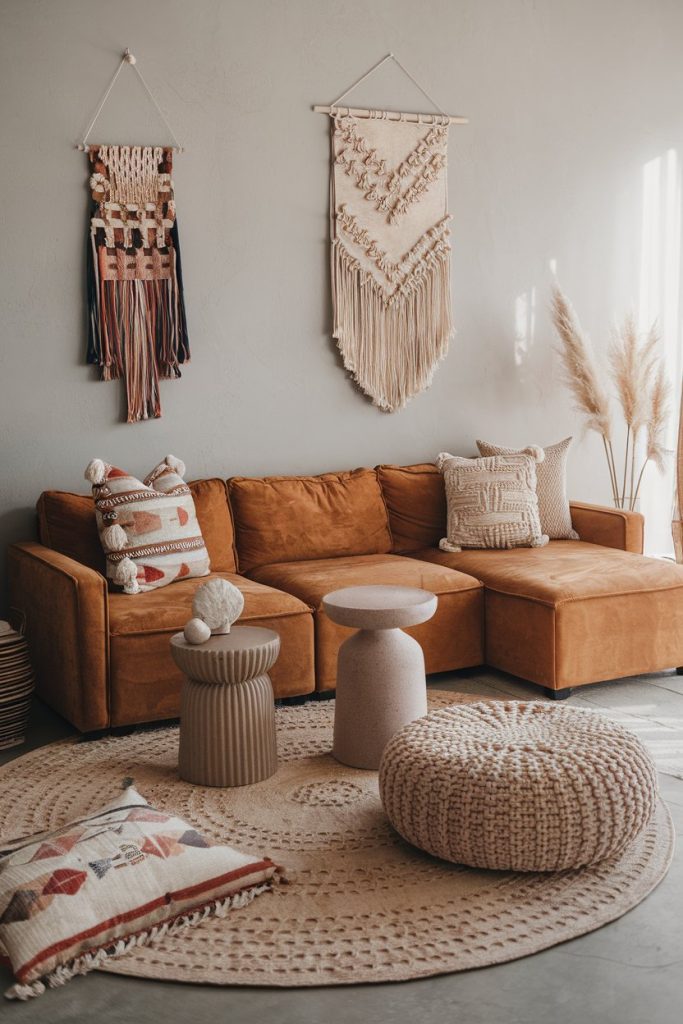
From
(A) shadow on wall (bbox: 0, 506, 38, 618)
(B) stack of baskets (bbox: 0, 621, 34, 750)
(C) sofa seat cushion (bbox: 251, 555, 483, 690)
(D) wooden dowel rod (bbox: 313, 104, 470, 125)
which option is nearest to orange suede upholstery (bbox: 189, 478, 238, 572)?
(C) sofa seat cushion (bbox: 251, 555, 483, 690)

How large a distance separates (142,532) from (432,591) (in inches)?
40.4

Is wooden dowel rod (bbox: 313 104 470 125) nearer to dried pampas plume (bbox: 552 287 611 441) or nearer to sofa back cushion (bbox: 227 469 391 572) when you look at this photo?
dried pampas plume (bbox: 552 287 611 441)

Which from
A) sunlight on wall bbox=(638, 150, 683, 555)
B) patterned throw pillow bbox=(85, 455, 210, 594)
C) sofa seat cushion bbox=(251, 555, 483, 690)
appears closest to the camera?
patterned throw pillow bbox=(85, 455, 210, 594)

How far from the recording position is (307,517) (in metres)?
4.29

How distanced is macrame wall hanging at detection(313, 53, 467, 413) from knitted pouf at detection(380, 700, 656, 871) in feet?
7.83

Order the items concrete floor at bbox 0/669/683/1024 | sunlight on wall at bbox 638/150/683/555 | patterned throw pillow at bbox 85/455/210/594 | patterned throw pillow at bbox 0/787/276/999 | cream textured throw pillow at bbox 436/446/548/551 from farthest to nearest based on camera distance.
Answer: sunlight on wall at bbox 638/150/683/555 < cream textured throw pillow at bbox 436/446/548/551 < patterned throw pillow at bbox 85/455/210/594 < patterned throw pillow at bbox 0/787/276/999 < concrete floor at bbox 0/669/683/1024

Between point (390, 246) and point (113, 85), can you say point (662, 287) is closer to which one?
point (390, 246)

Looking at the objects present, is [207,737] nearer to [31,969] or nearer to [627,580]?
[31,969]

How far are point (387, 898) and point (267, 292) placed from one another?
2696 mm

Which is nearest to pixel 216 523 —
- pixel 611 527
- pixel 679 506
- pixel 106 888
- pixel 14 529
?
pixel 14 529

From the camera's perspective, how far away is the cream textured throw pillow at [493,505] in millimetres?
4332

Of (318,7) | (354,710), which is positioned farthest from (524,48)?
(354,710)

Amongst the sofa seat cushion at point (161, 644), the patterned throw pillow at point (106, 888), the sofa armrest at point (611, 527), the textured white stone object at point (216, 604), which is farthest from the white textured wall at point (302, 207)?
the patterned throw pillow at point (106, 888)

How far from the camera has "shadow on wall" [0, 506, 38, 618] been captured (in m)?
4.03
